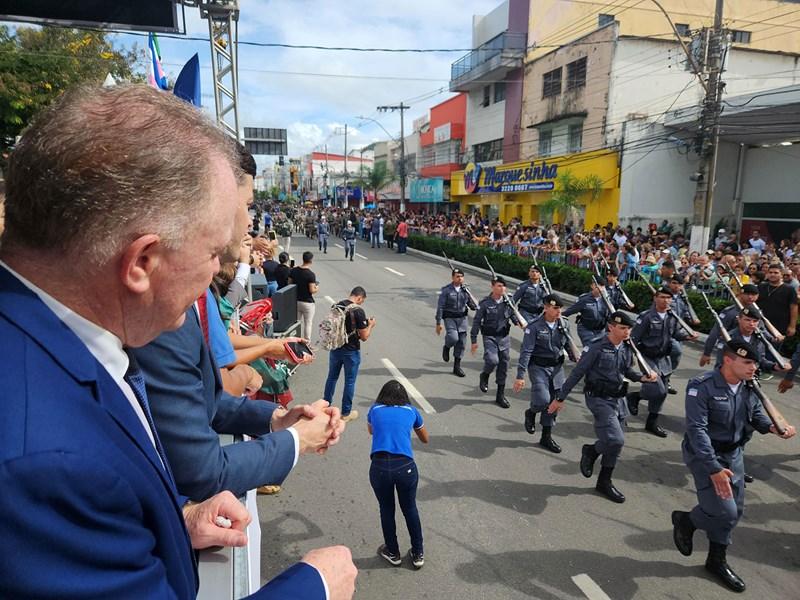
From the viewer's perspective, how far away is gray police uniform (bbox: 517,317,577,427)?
6.72m

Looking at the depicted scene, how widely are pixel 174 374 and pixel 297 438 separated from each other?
0.48 m

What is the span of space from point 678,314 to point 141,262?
863cm

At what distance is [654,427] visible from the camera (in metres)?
6.66

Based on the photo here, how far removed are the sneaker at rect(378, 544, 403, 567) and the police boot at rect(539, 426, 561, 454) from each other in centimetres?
266

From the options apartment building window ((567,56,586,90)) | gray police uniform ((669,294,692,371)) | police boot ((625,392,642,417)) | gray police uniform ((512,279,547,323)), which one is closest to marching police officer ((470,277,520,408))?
gray police uniform ((512,279,547,323))

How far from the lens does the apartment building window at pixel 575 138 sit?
24391 millimetres

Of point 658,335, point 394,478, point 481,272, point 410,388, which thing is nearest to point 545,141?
point 481,272

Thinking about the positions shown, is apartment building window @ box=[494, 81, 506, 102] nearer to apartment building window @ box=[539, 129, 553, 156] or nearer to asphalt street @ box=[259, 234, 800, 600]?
apartment building window @ box=[539, 129, 553, 156]

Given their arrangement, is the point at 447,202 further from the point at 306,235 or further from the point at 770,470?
the point at 770,470

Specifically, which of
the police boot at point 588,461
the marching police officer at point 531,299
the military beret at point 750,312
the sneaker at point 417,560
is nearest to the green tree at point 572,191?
the marching police officer at point 531,299

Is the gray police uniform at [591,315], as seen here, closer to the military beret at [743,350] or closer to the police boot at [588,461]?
the police boot at [588,461]

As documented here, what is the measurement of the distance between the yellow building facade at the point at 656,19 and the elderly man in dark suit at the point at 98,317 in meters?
30.0

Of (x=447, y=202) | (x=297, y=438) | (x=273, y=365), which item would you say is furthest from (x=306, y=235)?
(x=297, y=438)

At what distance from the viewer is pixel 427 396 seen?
7.71 m
